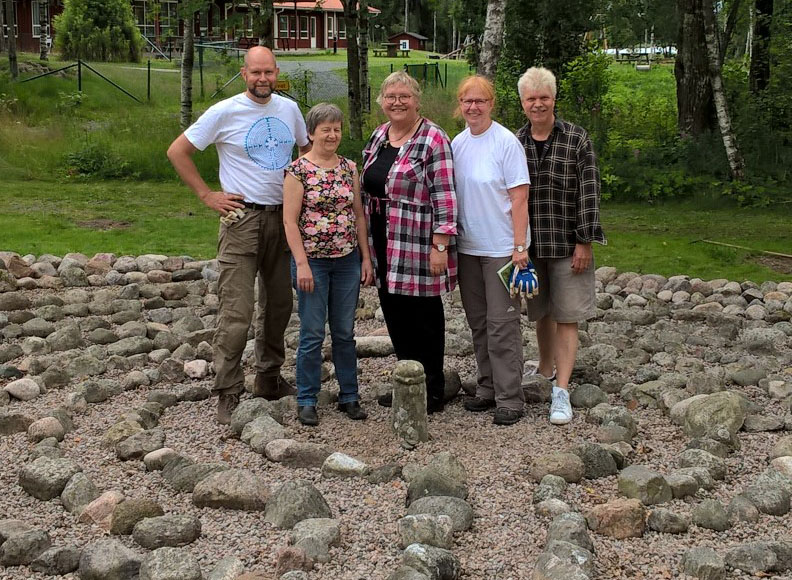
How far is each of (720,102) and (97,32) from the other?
30334 mm

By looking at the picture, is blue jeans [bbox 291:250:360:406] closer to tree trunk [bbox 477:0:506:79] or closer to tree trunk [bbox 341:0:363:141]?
tree trunk [bbox 477:0:506:79]

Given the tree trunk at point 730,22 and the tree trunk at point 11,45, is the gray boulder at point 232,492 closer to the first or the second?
the tree trunk at point 730,22

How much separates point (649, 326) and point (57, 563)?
17.6 feet

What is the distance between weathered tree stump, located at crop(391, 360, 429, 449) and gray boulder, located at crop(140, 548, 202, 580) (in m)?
1.61

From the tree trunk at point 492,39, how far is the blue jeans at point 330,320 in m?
6.18

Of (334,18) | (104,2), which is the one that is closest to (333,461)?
(104,2)

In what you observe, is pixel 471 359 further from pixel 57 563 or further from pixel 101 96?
pixel 101 96

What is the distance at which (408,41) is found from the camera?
230ft

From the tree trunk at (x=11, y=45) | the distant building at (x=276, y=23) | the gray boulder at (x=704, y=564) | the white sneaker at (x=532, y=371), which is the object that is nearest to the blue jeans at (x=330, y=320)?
the white sneaker at (x=532, y=371)

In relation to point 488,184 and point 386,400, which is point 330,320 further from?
point 488,184

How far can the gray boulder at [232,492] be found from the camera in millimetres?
4547

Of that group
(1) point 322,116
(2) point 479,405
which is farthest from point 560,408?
(1) point 322,116

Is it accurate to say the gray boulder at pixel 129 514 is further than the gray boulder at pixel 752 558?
Yes

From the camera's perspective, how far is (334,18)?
56562 millimetres
